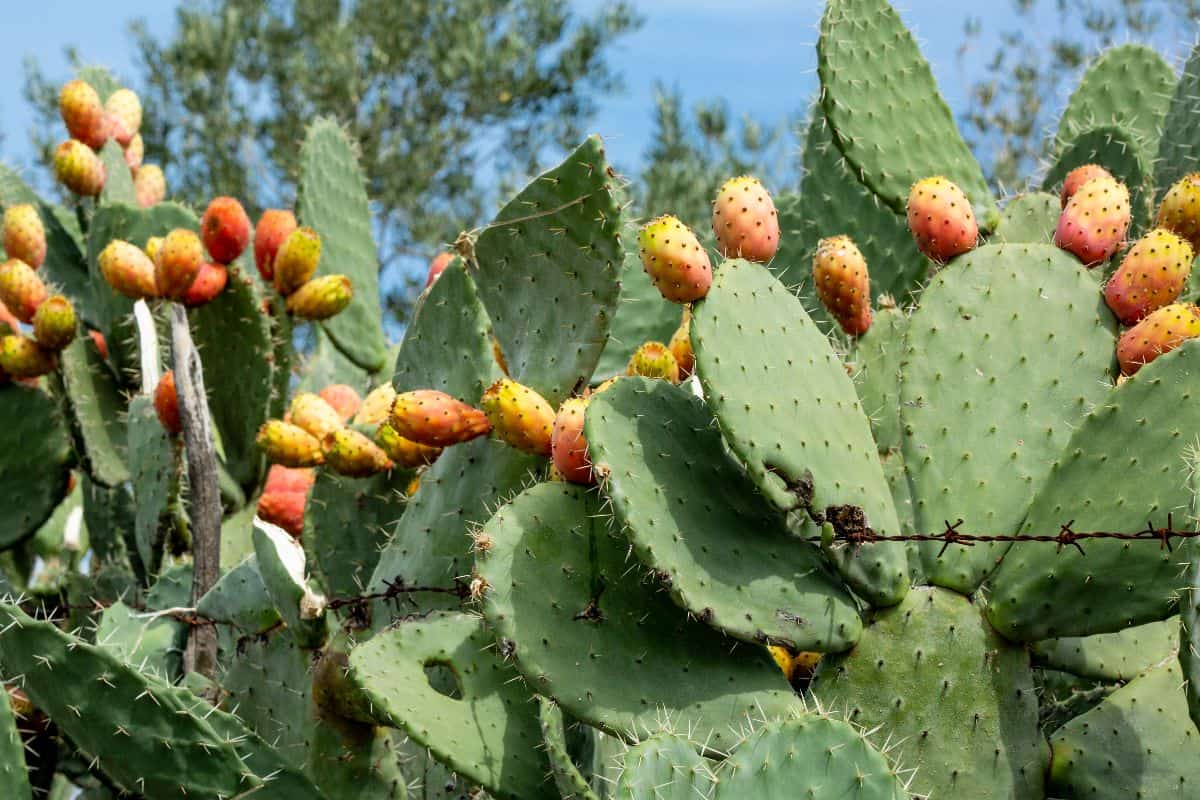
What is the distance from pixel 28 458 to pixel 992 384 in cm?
197

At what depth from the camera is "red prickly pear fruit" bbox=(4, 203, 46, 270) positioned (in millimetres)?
2803

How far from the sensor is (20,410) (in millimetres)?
2871

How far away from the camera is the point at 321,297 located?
106 inches

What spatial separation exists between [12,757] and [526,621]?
2.03ft

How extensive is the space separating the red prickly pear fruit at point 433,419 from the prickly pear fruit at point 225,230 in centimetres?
82

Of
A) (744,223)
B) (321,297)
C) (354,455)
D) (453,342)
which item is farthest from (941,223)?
(321,297)

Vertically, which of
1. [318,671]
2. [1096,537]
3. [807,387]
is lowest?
[318,671]

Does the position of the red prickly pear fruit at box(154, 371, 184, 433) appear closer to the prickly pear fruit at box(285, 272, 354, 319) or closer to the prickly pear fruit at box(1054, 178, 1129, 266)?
the prickly pear fruit at box(285, 272, 354, 319)

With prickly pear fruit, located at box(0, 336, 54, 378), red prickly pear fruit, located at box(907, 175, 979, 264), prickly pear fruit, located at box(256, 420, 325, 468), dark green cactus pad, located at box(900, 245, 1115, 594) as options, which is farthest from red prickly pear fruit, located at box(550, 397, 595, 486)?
prickly pear fruit, located at box(0, 336, 54, 378)

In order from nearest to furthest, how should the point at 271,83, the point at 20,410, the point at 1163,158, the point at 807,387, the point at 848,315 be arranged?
1. the point at 807,387
2. the point at 848,315
3. the point at 1163,158
4. the point at 20,410
5. the point at 271,83

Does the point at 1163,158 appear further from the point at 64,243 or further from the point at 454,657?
the point at 64,243

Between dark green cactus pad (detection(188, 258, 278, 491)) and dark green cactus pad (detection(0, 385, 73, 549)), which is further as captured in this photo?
dark green cactus pad (detection(0, 385, 73, 549))

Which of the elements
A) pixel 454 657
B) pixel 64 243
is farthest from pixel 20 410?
pixel 454 657

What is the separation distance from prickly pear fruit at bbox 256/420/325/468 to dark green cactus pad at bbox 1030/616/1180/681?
1.19 m
